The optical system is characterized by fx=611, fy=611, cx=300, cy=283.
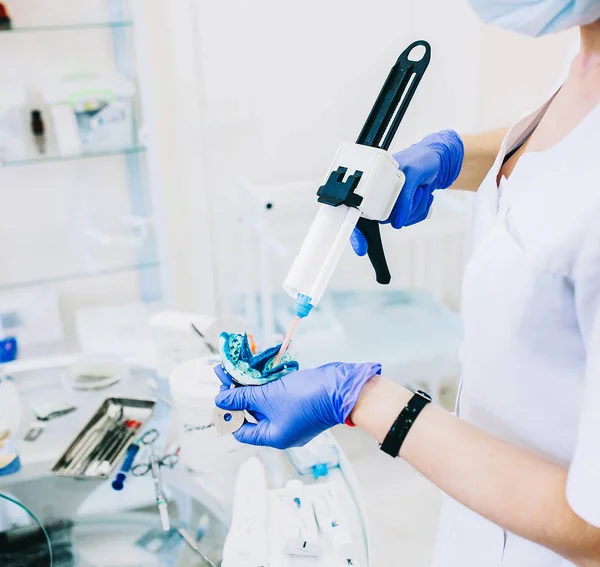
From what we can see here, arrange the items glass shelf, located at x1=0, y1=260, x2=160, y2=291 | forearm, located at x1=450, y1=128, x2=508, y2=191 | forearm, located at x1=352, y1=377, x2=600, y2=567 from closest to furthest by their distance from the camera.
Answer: forearm, located at x1=352, y1=377, x2=600, y2=567 < forearm, located at x1=450, y1=128, x2=508, y2=191 < glass shelf, located at x1=0, y1=260, x2=160, y2=291

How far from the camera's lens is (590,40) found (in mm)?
723

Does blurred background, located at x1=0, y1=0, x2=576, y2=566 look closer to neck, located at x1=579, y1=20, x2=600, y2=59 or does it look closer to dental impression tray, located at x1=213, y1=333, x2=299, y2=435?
dental impression tray, located at x1=213, y1=333, x2=299, y2=435

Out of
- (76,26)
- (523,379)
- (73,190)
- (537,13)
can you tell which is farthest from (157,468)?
(76,26)

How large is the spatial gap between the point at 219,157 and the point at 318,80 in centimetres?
46

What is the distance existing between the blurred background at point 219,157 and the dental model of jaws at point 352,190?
44.2 inches

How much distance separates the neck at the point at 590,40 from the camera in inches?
27.5

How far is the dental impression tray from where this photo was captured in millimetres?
862

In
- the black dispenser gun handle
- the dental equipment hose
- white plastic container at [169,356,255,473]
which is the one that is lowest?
the dental equipment hose

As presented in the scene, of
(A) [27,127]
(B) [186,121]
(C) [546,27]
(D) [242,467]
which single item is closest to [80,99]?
(A) [27,127]

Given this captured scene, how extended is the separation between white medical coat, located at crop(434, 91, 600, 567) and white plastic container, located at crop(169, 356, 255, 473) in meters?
0.44

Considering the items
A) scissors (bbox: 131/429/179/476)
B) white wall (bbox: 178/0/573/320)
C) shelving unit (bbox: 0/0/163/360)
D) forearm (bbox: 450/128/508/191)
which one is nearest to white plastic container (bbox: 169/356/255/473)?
scissors (bbox: 131/429/179/476)

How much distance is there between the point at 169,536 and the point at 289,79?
1683 mm

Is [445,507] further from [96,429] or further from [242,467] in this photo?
[96,429]

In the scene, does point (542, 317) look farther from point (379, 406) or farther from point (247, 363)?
point (247, 363)
